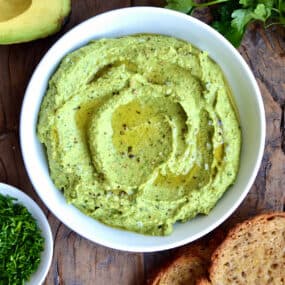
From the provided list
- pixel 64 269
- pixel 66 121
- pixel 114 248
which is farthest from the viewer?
pixel 64 269

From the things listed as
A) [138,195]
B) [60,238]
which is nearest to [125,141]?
[138,195]

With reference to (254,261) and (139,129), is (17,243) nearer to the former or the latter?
(139,129)

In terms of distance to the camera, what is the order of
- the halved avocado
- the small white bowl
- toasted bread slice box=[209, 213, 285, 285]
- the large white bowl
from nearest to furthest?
1. the halved avocado
2. the large white bowl
3. the small white bowl
4. toasted bread slice box=[209, 213, 285, 285]

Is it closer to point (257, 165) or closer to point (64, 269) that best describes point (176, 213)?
point (257, 165)

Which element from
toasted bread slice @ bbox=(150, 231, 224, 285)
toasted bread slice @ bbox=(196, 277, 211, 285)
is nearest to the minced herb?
toasted bread slice @ bbox=(150, 231, 224, 285)

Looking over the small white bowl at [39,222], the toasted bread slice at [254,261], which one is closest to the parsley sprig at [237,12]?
the toasted bread slice at [254,261]

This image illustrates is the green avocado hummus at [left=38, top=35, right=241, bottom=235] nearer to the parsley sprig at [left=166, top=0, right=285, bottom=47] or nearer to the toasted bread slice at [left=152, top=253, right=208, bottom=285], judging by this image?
the parsley sprig at [left=166, top=0, right=285, bottom=47]
